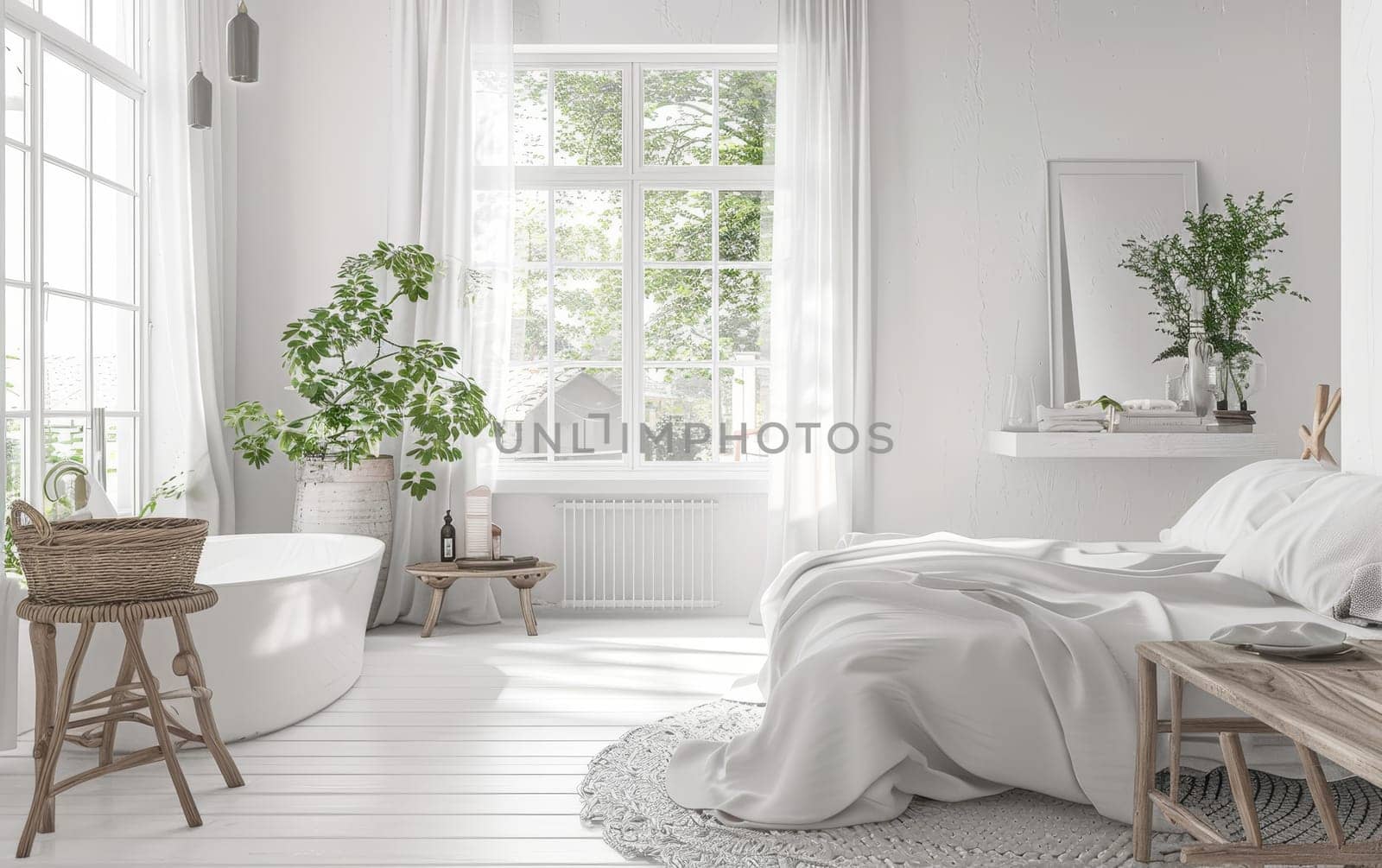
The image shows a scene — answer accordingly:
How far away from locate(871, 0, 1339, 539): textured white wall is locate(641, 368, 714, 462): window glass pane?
0.92 m

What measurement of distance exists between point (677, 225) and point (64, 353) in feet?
9.30

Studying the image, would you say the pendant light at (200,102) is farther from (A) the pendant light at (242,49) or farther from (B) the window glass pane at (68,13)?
(B) the window glass pane at (68,13)

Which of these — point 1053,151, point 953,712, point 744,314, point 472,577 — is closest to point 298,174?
point 472,577

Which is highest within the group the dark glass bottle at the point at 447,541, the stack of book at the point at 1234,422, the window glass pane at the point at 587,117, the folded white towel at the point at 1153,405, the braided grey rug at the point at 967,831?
the window glass pane at the point at 587,117

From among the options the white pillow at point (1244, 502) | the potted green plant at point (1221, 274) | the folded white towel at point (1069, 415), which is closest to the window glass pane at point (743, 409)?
the folded white towel at point (1069, 415)

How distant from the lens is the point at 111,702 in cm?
257

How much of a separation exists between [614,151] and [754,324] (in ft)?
3.85

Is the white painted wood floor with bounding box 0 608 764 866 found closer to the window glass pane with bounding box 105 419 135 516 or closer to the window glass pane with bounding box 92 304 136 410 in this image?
the window glass pane with bounding box 105 419 135 516

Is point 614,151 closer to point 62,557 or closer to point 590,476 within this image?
point 590,476

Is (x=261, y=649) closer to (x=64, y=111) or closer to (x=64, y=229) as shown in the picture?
(x=64, y=229)

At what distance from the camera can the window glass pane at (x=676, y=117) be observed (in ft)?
16.6

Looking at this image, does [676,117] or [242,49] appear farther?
[676,117]

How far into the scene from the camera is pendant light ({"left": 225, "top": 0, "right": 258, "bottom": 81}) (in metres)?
3.10

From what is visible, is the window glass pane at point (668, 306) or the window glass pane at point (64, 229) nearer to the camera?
the window glass pane at point (64, 229)
